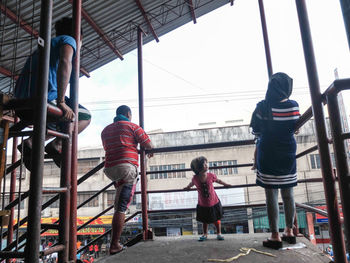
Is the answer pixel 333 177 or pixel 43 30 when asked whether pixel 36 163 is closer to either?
pixel 43 30

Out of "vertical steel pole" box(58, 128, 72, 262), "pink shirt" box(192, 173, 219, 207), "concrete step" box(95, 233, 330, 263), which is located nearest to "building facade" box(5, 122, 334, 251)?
"pink shirt" box(192, 173, 219, 207)

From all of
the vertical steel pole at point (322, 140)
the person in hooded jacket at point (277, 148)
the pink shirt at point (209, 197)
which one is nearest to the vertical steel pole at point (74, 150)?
the vertical steel pole at point (322, 140)

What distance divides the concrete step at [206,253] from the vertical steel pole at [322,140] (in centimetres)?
59

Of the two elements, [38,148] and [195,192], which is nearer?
[38,148]

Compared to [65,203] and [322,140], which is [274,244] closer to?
[322,140]

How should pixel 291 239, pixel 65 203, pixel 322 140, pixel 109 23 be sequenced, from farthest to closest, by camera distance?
pixel 109 23
pixel 291 239
pixel 65 203
pixel 322 140

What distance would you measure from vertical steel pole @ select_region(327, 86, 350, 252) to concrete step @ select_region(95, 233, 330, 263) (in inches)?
31.5

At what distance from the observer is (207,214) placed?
3.06 meters

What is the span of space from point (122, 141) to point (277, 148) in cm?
145

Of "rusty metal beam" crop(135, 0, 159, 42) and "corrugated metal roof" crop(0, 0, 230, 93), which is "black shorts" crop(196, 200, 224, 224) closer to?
"corrugated metal roof" crop(0, 0, 230, 93)

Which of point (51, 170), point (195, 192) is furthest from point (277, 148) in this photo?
point (51, 170)

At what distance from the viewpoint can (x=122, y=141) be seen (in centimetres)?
257

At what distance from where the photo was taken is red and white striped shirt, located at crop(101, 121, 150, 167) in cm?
253

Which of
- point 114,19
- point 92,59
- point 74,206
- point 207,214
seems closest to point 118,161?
point 74,206
